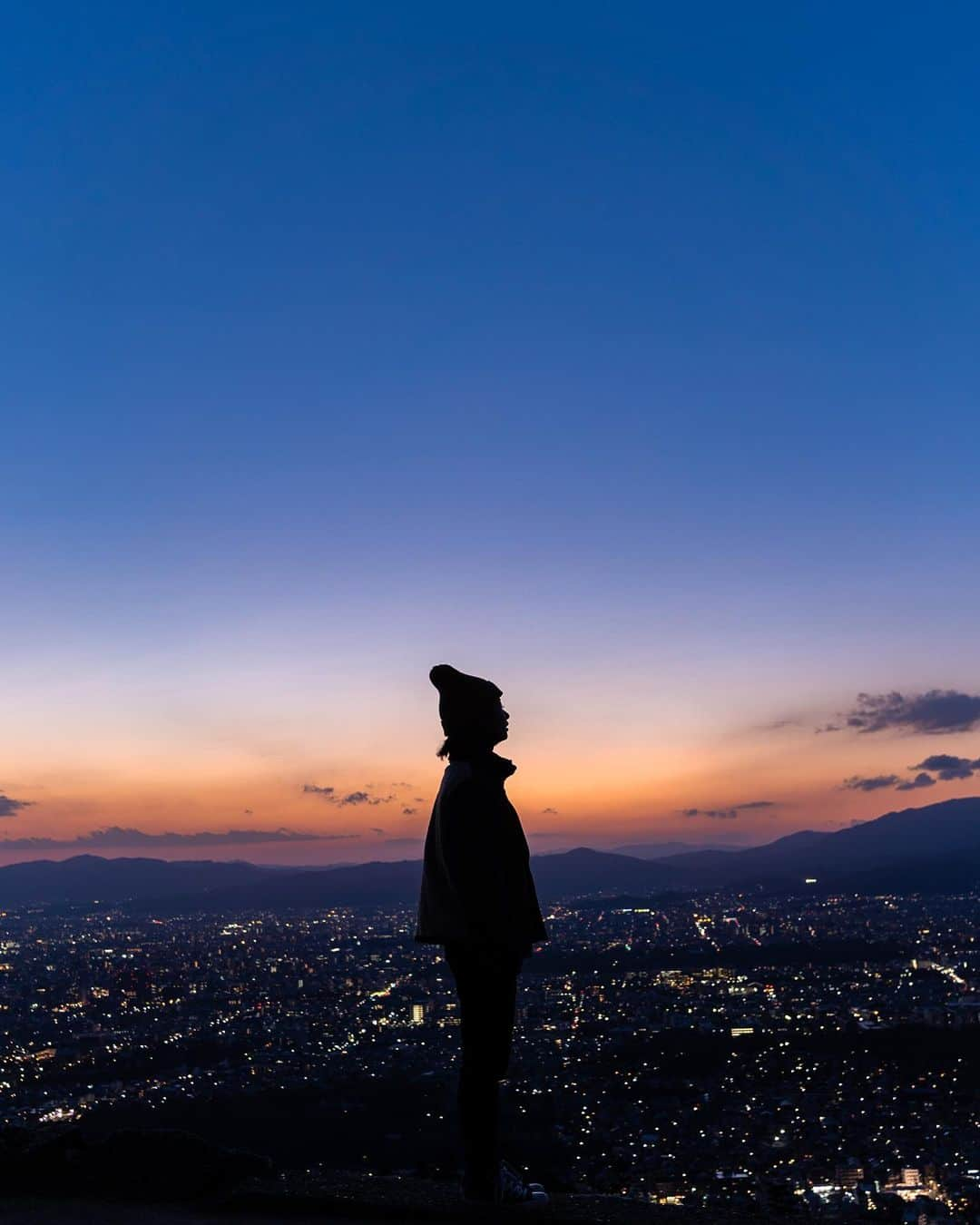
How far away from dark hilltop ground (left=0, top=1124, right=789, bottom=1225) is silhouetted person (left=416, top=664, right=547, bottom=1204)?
0.20 meters

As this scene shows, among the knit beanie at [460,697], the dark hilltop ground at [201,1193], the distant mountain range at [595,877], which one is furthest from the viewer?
the distant mountain range at [595,877]

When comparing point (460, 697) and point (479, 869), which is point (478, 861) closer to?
Answer: point (479, 869)

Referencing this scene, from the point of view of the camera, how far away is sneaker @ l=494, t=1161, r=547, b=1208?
138 inches

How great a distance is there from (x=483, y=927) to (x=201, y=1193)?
65.6 inches

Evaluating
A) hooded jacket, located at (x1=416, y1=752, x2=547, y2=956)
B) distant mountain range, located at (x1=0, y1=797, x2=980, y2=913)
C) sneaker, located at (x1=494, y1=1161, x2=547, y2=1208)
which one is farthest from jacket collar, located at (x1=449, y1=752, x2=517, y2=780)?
distant mountain range, located at (x1=0, y1=797, x2=980, y2=913)

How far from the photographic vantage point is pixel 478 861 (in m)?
3.47

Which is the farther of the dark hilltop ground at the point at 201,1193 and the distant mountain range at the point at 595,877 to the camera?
the distant mountain range at the point at 595,877

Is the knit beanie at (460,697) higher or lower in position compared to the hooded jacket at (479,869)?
higher

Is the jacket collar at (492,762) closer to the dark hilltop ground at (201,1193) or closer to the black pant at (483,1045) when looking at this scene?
the black pant at (483,1045)

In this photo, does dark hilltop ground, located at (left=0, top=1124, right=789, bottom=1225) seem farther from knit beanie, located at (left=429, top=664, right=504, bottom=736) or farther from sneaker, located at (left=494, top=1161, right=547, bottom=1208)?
knit beanie, located at (left=429, top=664, right=504, bottom=736)

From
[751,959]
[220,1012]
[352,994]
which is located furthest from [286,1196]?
[751,959]

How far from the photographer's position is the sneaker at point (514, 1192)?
3.52m

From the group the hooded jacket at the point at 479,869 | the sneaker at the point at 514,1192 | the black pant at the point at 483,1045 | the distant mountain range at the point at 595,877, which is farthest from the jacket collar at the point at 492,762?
the distant mountain range at the point at 595,877

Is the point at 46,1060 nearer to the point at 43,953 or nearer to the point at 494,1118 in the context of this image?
the point at 494,1118
